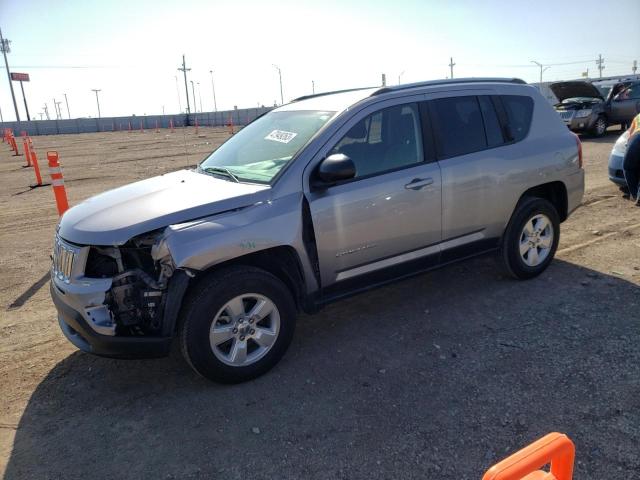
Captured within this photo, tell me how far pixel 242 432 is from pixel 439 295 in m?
2.48

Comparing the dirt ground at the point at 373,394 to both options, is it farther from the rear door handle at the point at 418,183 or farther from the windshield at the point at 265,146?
the windshield at the point at 265,146

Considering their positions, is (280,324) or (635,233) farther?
(635,233)

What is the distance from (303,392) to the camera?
321cm

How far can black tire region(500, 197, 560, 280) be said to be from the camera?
15.0ft

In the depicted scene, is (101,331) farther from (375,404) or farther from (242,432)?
(375,404)

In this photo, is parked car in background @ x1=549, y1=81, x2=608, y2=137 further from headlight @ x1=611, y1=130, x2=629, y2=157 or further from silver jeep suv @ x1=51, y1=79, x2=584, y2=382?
silver jeep suv @ x1=51, y1=79, x2=584, y2=382

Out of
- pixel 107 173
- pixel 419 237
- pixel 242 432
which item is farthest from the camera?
pixel 107 173

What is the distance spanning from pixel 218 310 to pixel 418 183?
1877mm

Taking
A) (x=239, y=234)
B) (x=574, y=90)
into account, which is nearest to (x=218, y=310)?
(x=239, y=234)

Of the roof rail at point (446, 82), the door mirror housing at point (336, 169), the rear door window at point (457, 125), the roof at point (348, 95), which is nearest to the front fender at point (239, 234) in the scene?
the door mirror housing at point (336, 169)

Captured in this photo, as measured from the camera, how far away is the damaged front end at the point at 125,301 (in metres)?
3.00

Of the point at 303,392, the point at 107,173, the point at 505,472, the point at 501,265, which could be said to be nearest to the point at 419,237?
the point at 501,265

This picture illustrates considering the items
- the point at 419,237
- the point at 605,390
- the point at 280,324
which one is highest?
the point at 419,237

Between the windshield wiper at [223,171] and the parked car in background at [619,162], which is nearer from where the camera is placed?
the windshield wiper at [223,171]
